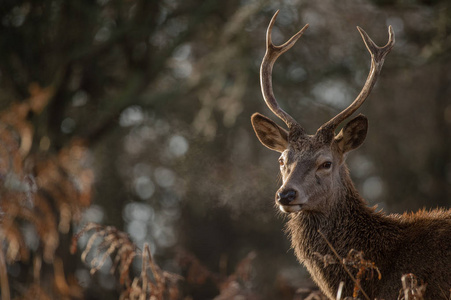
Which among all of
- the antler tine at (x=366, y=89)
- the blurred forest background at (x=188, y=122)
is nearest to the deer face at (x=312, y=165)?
the antler tine at (x=366, y=89)

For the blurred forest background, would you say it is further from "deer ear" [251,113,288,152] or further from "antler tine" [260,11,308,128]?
Answer: "antler tine" [260,11,308,128]

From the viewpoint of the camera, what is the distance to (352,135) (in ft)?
19.2

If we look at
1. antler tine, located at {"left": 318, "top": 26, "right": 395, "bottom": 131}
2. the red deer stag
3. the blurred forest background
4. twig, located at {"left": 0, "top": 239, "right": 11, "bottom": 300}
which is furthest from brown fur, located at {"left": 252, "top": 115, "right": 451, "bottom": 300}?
twig, located at {"left": 0, "top": 239, "right": 11, "bottom": 300}

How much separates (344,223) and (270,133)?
43.6 inches

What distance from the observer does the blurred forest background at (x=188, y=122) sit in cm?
664

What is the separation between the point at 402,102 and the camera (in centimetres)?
1906

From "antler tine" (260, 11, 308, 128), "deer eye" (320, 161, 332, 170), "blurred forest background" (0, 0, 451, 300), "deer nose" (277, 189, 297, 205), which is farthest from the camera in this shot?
"blurred forest background" (0, 0, 451, 300)

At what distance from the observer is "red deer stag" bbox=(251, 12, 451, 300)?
4.89 m

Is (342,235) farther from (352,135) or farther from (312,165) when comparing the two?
(352,135)

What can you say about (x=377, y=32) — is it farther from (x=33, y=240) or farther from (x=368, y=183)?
(x=33, y=240)

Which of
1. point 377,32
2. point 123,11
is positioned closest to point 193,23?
point 123,11

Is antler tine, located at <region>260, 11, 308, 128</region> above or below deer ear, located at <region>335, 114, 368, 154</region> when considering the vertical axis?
above

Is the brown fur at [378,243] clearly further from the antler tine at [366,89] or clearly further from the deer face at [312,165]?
the antler tine at [366,89]

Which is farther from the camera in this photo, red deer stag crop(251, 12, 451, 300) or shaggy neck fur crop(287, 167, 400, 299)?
shaggy neck fur crop(287, 167, 400, 299)
